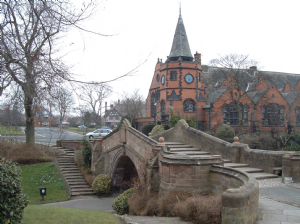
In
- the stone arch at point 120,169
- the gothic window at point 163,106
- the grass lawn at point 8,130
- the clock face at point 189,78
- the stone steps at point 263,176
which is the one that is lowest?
the stone arch at point 120,169

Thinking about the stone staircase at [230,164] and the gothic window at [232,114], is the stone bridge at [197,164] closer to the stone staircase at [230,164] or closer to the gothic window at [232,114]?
the stone staircase at [230,164]

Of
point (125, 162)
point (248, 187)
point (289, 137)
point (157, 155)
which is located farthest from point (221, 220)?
point (289, 137)

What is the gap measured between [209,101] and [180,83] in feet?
15.3

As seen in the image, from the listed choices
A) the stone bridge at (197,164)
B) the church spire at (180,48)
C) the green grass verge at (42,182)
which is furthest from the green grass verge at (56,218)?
the church spire at (180,48)

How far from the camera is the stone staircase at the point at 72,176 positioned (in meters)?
18.5

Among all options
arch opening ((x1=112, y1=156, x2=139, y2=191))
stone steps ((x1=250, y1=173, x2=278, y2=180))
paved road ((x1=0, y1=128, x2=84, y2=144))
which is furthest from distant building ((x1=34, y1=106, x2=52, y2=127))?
stone steps ((x1=250, y1=173, x2=278, y2=180))

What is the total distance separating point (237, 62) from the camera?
3127cm

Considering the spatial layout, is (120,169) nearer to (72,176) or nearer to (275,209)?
(72,176)

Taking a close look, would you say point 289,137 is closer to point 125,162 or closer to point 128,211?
point 125,162

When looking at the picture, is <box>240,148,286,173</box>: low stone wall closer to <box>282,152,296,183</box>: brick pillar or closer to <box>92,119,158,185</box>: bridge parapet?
<box>282,152,296,183</box>: brick pillar

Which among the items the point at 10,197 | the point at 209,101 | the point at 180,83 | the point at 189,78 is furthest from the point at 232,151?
the point at 209,101

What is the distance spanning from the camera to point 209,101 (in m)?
37.2

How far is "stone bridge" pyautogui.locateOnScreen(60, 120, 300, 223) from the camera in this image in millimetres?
6152

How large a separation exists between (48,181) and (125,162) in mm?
5152
